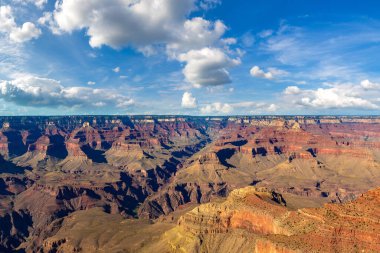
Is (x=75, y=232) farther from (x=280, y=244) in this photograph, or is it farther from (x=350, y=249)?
(x=350, y=249)

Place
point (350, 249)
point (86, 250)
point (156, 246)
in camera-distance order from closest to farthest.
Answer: point (350, 249) → point (156, 246) → point (86, 250)

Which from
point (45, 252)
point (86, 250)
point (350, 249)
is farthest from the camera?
point (45, 252)

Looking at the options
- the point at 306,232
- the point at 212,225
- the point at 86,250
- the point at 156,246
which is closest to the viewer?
the point at 306,232

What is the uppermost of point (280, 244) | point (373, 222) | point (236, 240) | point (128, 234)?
point (373, 222)

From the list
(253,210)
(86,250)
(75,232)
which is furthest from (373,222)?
(75,232)

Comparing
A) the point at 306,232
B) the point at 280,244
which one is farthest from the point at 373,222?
the point at 280,244

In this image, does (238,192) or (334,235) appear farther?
(238,192)

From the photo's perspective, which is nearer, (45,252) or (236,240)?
(236,240)

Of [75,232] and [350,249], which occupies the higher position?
[350,249]

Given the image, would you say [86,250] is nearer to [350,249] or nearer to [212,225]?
[212,225]
